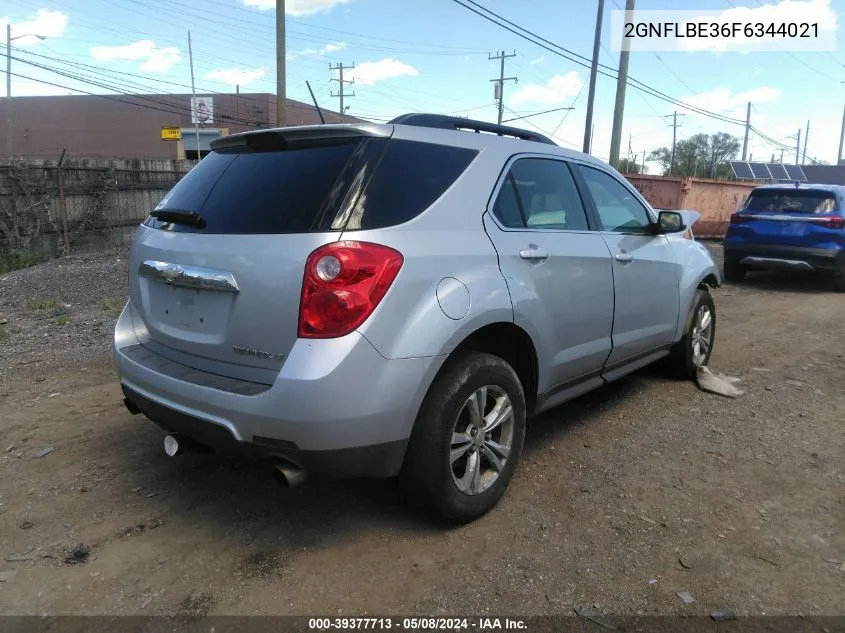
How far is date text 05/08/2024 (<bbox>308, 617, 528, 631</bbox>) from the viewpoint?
2.27 metres

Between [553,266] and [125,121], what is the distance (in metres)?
56.4

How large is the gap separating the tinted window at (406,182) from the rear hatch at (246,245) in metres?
0.05

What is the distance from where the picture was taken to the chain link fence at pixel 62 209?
11293 mm

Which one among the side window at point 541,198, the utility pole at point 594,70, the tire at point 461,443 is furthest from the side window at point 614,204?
the utility pole at point 594,70

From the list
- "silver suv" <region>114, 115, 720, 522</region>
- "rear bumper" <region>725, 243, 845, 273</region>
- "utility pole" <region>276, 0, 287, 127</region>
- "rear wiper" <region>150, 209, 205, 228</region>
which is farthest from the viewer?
"utility pole" <region>276, 0, 287, 127</region>

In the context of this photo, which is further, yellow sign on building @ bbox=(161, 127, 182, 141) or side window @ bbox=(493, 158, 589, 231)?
yellow sign on building @ bbox=(161, 127, 182, 141)

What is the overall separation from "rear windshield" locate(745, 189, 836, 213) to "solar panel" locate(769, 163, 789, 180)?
22335 mm

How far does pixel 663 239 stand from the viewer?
4.47 m

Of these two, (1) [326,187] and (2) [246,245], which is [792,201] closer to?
(1) [326,187]

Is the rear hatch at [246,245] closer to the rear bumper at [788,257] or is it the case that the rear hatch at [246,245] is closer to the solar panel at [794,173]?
the rear bumper at [788,257]

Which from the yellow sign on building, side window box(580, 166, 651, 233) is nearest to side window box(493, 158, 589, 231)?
side window box(580, 166, 651, 233)

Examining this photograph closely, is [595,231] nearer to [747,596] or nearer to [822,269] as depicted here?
[747,596]

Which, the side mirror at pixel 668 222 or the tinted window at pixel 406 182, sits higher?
the tinted window at pixel 406 182

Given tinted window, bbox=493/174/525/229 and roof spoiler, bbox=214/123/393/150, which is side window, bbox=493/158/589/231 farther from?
roof spoiler, bbox=214/123/393/150
